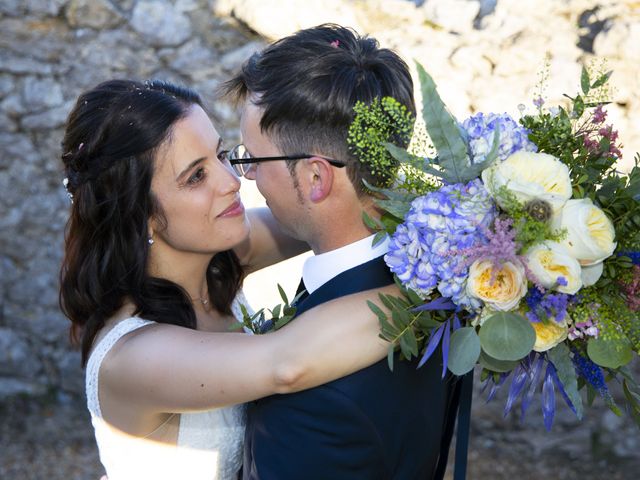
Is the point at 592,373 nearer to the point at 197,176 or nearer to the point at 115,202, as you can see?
the point at 197,176

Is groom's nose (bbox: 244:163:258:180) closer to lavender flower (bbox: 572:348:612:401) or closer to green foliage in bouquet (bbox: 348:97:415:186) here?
green foliage in bouquet (bbox: 348:97:415:186)

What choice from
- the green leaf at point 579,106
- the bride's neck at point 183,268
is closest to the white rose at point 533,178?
the green leaf at point 579,106

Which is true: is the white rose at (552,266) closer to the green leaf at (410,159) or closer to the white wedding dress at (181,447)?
the green leaf at (410,159)

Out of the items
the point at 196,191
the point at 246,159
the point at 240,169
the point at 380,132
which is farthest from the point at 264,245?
the point at 380,132

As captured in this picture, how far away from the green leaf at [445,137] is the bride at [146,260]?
3.04 feet

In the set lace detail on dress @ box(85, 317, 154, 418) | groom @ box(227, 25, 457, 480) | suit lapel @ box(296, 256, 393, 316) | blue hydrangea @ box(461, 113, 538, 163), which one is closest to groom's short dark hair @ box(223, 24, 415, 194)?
groom @ box(227, 25, 457, 480)

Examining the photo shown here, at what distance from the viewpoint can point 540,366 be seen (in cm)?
202

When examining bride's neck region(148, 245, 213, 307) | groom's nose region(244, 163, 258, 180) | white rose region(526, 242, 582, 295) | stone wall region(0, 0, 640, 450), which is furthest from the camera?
stone wall region(0, 0, 640, 450)

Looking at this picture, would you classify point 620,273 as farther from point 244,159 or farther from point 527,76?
point 527,76

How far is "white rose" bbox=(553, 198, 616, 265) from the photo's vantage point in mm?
1775

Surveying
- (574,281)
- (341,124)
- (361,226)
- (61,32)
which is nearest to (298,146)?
(341,124)

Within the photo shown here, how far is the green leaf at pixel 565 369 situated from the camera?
1904mm

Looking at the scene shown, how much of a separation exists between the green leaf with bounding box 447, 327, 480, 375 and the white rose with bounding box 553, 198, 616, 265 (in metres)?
0.30

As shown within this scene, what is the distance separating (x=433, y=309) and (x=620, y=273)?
458mm
